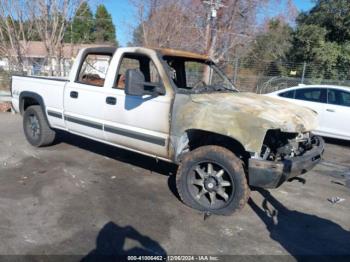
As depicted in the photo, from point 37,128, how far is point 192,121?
3.76 meters

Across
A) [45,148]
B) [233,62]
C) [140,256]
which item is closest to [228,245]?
[140,256]

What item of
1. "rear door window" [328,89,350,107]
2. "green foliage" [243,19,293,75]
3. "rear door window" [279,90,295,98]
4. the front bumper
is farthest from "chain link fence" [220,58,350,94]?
the front bumper

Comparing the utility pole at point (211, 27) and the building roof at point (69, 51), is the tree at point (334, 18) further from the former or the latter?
the building roof at point (69, 51)

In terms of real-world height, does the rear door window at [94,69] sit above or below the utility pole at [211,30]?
below

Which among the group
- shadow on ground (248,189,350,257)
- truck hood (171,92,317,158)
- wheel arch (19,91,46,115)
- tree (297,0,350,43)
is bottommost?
shadow on ground (248,189,350,257)

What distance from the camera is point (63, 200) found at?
179 inches

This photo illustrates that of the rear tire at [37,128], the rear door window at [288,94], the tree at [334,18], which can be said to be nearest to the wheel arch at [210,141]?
the rear tire at [37,128]

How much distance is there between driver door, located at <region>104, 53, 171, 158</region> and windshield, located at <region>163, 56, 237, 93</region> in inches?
14.8

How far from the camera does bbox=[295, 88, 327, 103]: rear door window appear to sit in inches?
352

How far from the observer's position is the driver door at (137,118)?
4.62m

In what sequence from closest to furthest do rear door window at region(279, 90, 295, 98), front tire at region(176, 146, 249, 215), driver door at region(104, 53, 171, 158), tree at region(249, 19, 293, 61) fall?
1. front tire at region(176, 146, 249, 215)
2. driver door at region(104, 53, 171, 158)
3. rear door window at region(279, 90, 295, 98)
4. tree at region(249, 19, 293, 61)

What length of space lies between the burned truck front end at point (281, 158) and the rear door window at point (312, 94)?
4.50 m

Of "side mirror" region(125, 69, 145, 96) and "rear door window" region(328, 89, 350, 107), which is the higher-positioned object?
"side mirror" region(125, 69, 145, 96)

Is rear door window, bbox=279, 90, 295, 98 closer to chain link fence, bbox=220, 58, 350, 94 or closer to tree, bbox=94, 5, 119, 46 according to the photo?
chain link fence, bbox=220, 58, 350, 94
